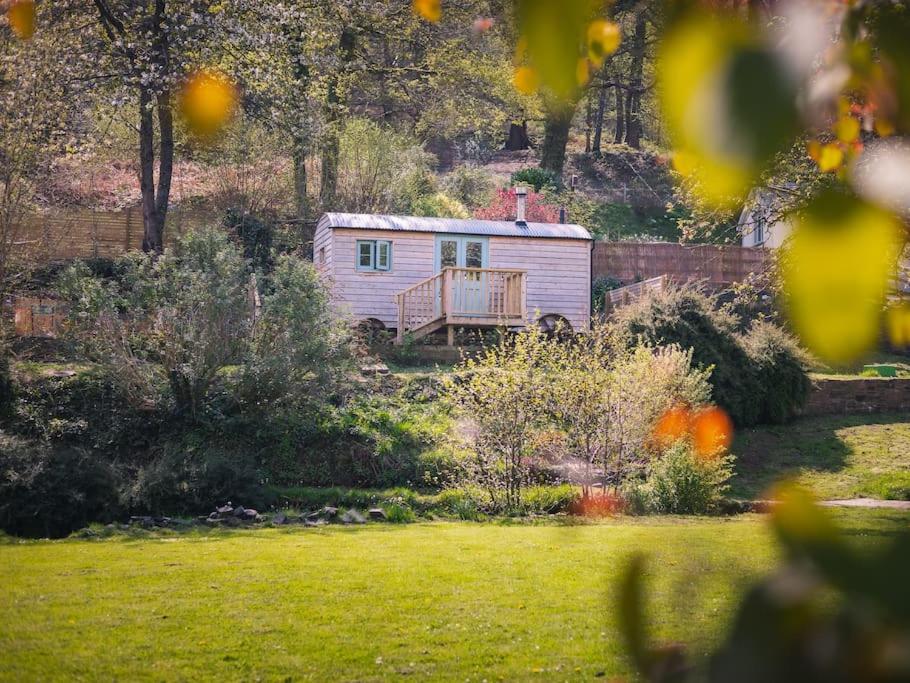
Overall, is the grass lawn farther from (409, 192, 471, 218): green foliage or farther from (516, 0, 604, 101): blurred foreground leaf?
(409, 192, 471, 218): green foliage

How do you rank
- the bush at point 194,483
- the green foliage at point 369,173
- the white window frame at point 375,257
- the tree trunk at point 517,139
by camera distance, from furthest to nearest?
the tree trunk at point 517,139, the green foliage at point 369,173, the white window frame at point 375,257, the bush at point 194,483

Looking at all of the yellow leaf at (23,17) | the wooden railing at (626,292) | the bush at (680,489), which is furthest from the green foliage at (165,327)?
the yellow leaf at (23,17)

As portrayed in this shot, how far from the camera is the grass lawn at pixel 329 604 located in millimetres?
5023

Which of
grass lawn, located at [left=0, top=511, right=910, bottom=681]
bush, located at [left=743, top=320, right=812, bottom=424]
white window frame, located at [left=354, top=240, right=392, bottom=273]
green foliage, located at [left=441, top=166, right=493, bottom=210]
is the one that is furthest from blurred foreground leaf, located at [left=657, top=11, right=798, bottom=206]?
green foliage, located at [left=441, top=166, right=493, bottom=210]

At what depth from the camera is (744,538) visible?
912cm

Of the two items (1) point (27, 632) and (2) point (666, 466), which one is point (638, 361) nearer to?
(2) point (666, 466)

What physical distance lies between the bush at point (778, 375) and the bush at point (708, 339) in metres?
0.16

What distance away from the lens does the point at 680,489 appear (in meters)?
12.5

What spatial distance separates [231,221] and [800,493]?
24895 mm

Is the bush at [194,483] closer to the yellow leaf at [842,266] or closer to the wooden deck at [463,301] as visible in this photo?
the wooden deck at [463,301]

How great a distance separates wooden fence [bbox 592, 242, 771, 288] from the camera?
2605 centimetres

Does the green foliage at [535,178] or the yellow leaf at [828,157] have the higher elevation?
the green foliage at [535,178]

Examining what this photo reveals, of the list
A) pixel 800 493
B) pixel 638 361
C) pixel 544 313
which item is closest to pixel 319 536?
pixel 638 361

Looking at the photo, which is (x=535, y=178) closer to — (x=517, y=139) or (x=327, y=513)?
(x=517, y=139)
